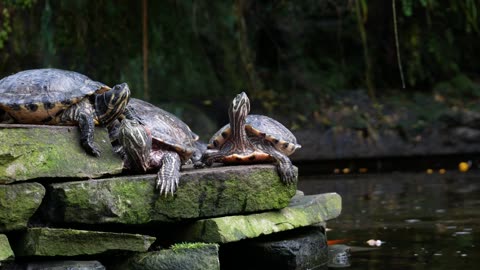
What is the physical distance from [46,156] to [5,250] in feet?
1.74

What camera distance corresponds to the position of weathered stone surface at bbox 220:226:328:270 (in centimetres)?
490

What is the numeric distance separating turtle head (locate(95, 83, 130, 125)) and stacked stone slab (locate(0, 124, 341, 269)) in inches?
6.4

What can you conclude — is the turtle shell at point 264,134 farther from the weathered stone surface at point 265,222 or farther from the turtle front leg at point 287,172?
the turtle front leg at point 287,172

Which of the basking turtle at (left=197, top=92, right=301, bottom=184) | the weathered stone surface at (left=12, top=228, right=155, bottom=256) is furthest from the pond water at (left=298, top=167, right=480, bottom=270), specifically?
the weathered stone surface at (left=12, top=228, right=155, bottom=256)

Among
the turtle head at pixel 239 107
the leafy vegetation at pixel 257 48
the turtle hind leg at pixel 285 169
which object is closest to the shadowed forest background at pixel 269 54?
the leafy vegetation at pixel 257 48

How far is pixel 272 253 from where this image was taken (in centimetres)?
490

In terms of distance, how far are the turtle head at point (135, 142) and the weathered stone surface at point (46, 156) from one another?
0.37ft

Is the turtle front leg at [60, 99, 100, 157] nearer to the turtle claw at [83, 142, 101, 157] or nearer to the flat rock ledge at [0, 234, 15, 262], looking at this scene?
the turtle claw at [83, 142, 101, 157]

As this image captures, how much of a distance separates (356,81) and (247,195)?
27.5ft

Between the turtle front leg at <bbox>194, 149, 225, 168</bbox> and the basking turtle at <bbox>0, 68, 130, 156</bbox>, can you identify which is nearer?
the basking turtle at <bbox>0, 68, 130, 156</bbox>

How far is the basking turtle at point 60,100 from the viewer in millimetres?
4645

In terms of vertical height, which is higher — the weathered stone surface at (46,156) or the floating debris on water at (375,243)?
the weathered stone surface at (46,156)

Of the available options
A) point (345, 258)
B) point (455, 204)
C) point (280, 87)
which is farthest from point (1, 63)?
point (345, 258)

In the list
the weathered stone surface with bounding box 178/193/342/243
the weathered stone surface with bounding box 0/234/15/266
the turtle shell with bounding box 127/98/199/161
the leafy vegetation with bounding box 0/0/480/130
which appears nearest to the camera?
the weathered stone surface with bounding box 0/234/15/266
